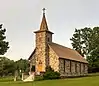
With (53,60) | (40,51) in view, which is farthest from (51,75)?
(40,51)

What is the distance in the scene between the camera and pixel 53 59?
49031 mm

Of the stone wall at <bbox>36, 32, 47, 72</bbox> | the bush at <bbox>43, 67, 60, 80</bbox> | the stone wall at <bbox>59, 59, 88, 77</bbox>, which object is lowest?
the bush at <bbox>43, 67, 60, 80</bbox>

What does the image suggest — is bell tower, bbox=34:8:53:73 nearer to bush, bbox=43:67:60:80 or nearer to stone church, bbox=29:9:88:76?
stone church, bbox=29:9:88:76

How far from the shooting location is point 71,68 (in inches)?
2130

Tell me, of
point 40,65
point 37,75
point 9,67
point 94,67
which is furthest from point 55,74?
point 9,67

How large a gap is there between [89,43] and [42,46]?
1187 inches

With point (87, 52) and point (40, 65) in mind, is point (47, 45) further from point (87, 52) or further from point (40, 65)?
point (87, 52)

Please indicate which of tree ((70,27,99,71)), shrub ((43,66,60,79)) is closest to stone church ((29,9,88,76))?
shrub ((43,66,60,79))

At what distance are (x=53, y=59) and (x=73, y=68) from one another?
26.3 feet

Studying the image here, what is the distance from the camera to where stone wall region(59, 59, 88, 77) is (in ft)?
162

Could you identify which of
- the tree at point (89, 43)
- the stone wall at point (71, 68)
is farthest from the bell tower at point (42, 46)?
the tree at point (89, 43)

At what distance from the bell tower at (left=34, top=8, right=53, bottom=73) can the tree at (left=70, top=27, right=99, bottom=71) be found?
25654mm

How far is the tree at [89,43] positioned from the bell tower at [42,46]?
2565 cm

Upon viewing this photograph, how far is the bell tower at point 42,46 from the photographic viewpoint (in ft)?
163
